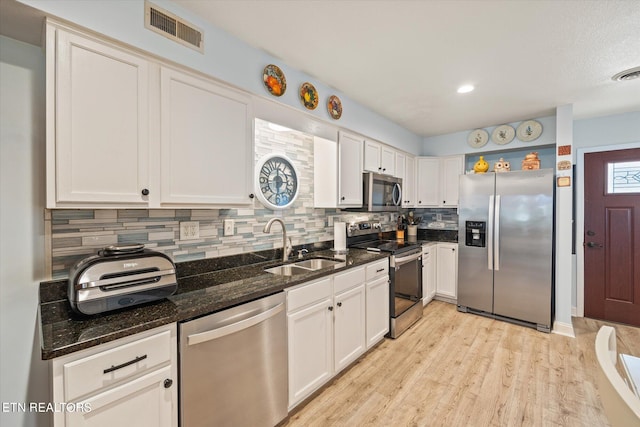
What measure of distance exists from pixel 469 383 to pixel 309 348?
1.37 meters

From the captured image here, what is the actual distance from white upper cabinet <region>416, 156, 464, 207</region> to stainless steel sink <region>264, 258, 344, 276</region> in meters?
2.38

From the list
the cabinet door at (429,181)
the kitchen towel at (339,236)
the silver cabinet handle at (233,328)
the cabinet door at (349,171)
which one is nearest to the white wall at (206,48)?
the cabinet door at (349,171)

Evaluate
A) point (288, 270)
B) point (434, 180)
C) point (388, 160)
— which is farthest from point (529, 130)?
point (288, 270)

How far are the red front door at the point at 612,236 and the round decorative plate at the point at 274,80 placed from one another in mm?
3969

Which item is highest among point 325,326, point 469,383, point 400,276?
point 400,276

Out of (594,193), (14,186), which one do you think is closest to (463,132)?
(594,193)

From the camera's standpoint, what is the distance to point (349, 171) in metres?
2.88

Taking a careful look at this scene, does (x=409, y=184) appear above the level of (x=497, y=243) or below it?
above

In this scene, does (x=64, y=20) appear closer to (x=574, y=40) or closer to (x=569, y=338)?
(x=574, y=40)

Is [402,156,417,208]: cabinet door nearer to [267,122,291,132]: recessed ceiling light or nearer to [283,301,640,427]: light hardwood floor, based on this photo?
[283,301,640,427]: light hardwood floor

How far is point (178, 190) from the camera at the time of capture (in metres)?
1.56

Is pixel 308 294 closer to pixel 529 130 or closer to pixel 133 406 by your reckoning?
pixel 133 406

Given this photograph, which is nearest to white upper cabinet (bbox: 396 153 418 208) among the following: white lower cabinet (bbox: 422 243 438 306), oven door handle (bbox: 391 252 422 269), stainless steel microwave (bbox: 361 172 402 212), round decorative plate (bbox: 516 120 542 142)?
stainless steel microwave (bbox: 361 172 402 212)

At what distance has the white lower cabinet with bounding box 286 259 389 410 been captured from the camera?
1855 millimetres
